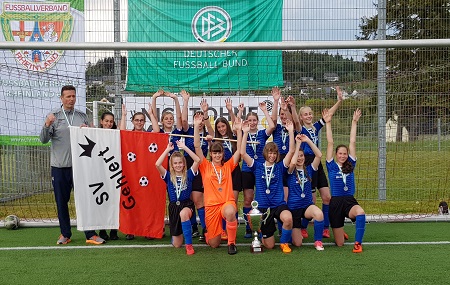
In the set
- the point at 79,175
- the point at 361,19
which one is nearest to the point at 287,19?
the point at 361,19

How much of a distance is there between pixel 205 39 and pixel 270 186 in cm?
391

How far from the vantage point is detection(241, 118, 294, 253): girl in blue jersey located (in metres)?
5.85

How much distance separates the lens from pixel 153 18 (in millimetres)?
8930

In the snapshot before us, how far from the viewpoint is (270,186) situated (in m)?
5.97

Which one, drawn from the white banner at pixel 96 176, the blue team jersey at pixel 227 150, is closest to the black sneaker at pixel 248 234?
the blue team jersey at pixel 227 150

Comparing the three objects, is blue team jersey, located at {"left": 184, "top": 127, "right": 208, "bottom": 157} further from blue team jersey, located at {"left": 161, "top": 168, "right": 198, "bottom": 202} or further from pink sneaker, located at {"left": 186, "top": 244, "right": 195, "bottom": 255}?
pink sneaker, located at {"left": 186, "top": 244, "right": 195, "bottom": 255}

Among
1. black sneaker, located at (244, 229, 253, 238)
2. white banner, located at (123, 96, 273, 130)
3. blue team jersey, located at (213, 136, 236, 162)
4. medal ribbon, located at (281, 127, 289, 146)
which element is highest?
white banner, located at (123, 96, 273, 130)

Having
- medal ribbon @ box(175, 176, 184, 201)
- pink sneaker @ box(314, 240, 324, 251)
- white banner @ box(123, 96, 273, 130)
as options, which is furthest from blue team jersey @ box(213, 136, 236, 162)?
white banner @ box(123, 96, 273, 130)

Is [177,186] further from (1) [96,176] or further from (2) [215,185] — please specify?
(1) [96,176]

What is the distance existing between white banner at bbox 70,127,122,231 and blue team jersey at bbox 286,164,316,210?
7.58ft

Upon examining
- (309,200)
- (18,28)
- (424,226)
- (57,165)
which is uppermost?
(18,28)

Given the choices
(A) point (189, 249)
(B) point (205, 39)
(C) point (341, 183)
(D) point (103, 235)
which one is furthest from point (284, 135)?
(B) point (205, 39)

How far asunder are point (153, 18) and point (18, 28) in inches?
99.1

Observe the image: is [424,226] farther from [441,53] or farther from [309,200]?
[441,53]
